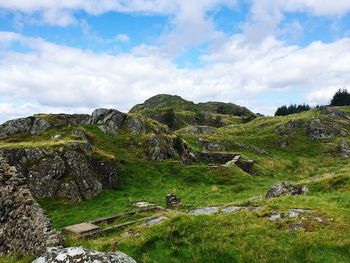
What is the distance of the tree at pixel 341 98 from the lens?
179125 millimetres

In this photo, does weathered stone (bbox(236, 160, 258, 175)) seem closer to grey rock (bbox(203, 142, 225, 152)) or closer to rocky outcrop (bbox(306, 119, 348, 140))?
grey rock (bbox(203, 142, 225, 152))

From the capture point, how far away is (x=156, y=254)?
17688mm

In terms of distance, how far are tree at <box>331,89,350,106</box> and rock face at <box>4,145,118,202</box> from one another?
6226 inches

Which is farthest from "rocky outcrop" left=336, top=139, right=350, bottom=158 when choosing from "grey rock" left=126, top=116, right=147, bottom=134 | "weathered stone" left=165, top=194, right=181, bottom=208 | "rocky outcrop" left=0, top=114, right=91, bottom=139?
"weathered stone" left=165, top=194, right=181, bottom=208

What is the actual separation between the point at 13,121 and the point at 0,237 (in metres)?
46.6

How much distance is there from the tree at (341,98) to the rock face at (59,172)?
158144mm

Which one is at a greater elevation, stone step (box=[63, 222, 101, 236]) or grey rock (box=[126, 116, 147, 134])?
grey rock (box=[126, 116, 147, 134])

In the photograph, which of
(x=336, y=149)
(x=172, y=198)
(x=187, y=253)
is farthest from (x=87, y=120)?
(x=187, y=253)

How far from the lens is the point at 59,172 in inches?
1703

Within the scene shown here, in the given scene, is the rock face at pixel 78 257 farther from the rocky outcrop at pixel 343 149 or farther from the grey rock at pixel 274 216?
the rocky outcrop at pixel 343 149

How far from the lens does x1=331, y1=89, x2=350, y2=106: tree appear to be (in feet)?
588

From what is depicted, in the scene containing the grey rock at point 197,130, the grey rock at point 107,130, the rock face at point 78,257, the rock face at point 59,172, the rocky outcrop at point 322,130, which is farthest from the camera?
the grey rock at point 197,130

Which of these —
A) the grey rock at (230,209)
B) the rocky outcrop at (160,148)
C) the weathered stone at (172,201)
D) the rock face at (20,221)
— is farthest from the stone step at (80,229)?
the rocky outcrop at (160,148)

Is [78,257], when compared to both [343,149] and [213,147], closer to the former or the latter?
[213,147]
